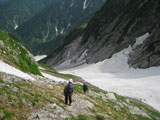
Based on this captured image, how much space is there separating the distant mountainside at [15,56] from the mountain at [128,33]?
35.2m

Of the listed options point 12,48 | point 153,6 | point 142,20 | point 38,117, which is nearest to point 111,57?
point 142,20

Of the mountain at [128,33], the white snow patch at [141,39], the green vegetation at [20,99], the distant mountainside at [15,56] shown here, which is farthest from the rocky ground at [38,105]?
the white snow patch at [141,39]

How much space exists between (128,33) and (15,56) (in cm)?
5940

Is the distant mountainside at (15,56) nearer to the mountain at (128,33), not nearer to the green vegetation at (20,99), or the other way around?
the green vegetation at (20,99)

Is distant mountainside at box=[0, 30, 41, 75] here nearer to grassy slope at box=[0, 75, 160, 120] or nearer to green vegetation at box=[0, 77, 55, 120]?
grassy slope at box=[0, 75, 160, 120]

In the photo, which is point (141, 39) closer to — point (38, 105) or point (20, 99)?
point (38, 105)

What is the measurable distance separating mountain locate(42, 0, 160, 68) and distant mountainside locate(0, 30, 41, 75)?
116ft

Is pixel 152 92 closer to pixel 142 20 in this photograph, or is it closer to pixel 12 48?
pixel 12 48

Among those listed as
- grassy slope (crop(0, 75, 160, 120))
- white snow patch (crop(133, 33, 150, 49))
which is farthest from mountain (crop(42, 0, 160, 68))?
grassy slope (crop(0, 75, 160, 120))

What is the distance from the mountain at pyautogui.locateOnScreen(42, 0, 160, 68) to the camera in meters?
60.9

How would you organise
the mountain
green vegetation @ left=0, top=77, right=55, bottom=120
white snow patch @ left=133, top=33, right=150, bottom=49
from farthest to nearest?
white snow patch @ left=133, top=33, right=150, bottom=49 → the mountain → green vegetation @ left=0, top=77, right=55, bottom=120

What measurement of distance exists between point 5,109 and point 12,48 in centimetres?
1489

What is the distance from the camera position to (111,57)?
7462 centimetres

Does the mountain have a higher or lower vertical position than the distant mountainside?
A: higher
